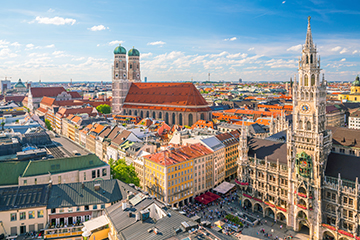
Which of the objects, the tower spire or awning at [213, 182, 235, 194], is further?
awning at [213, 182, 235, 194]

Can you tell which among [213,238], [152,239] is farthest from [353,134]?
[152,239]

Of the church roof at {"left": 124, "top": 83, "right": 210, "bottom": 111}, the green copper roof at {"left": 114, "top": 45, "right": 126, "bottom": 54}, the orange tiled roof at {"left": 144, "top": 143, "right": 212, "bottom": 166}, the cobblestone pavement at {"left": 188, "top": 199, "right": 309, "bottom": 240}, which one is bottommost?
the cobblestone pavement at {"left": 188, "top": 199, "right": 309, "bottom": 240}

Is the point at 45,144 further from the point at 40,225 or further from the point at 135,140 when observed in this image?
the point at 40,225

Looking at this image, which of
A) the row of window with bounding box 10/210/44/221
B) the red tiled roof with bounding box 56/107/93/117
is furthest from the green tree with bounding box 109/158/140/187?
the red tiled roof with bounding box 56/107/93/117

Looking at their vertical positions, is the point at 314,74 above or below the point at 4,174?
above

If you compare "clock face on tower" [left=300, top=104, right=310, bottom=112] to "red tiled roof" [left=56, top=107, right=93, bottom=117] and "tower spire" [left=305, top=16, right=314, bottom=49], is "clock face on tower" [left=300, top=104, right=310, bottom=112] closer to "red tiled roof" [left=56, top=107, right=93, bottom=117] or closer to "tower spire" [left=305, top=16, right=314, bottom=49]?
"tower spire" [left=305, top=16, right=314, bottom=49]

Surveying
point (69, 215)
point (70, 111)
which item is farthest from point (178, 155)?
point (70, 111)
